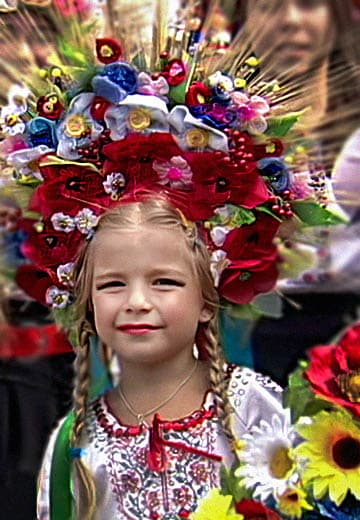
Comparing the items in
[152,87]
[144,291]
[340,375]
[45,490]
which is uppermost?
[152,87]

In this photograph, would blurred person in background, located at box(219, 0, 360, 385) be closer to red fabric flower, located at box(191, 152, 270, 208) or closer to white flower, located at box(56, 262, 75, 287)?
red fabric flower, located at box(191, 152, 270, 208)

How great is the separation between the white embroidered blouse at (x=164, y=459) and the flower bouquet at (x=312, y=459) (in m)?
0.15

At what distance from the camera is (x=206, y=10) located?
2398 mm

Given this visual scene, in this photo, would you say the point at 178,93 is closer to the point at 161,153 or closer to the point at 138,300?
the point at 161,153

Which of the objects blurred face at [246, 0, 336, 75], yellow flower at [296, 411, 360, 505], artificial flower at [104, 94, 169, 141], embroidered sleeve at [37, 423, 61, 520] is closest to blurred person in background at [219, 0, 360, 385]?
blurred face at [246, 0, 336, 75]

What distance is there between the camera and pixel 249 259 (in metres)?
1.86

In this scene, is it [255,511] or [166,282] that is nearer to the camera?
[255,511]

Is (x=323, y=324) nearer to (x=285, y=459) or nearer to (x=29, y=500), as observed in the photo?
(x=29, y=500)

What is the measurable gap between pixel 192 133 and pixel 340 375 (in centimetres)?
44

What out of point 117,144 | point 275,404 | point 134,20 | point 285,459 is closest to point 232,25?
point 134,20

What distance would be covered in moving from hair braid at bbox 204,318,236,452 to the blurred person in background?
0.11 m

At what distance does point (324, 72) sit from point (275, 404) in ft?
2.48

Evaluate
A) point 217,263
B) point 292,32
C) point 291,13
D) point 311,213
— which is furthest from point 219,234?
point 291,13

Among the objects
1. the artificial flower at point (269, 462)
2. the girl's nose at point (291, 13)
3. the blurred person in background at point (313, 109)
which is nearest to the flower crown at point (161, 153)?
the blurred person in background at point (313, 109)
